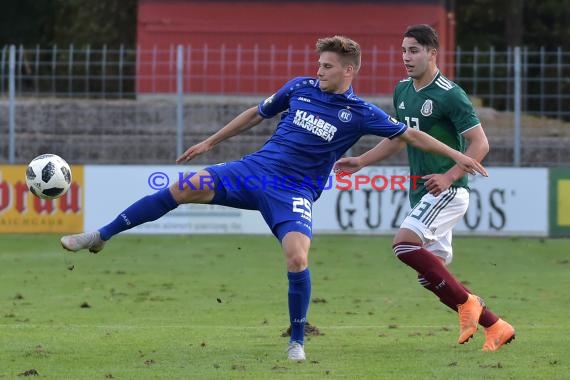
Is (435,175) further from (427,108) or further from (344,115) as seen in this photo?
(344,115)

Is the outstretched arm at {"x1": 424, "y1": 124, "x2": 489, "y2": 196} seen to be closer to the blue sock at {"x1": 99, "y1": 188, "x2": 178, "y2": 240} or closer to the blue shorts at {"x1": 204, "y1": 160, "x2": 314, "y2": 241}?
the blue shorts at {"x1": 204, "y1": 160, "x2": 314, "y2": 241}

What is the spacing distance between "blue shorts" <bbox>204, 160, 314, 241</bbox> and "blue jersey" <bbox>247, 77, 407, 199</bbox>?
0.08 m

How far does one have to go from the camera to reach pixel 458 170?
341 inches

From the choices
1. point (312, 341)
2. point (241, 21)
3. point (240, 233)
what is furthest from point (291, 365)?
point (241, 21)

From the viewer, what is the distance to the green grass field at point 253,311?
8.00 m

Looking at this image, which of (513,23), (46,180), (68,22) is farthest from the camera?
(68,22)

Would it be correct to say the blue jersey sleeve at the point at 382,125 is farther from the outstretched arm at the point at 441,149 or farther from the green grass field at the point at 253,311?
the green grass field at the point at 253,311

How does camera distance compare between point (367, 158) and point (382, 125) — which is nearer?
point (382, 125)

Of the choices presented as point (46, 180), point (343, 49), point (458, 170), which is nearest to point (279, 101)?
point (343, 49)

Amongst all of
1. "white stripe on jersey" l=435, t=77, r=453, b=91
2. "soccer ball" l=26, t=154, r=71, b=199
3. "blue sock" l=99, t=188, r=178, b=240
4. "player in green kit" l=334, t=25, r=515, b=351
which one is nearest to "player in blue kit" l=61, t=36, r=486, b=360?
"blue sock" l=99, t=188, r=178, b=240

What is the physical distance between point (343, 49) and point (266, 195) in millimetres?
1085

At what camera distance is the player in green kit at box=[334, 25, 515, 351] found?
875 centimetres

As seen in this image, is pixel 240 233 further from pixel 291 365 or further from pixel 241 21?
pixel 291 365

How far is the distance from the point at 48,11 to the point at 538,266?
3040 centimetres
